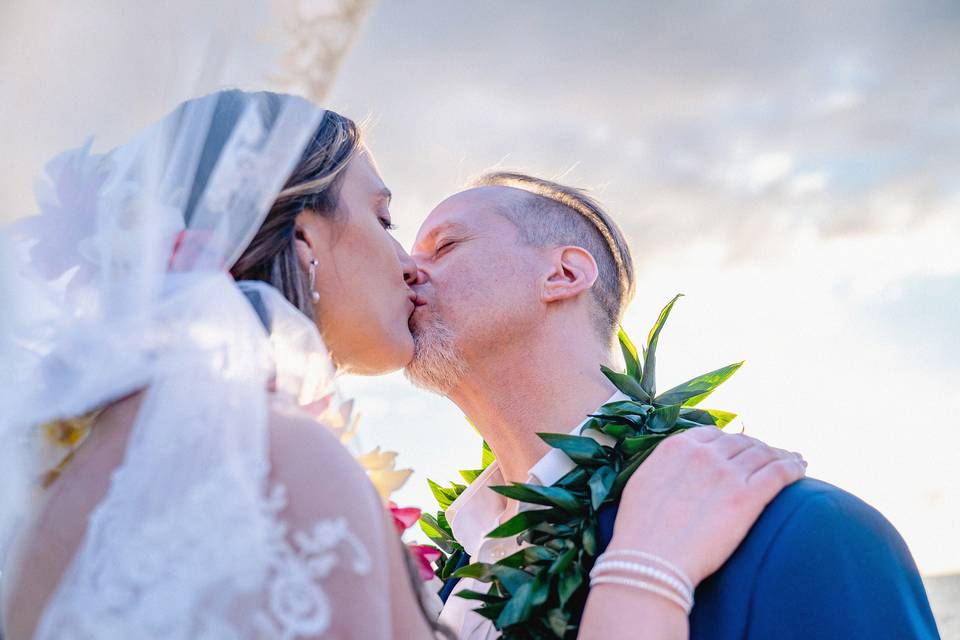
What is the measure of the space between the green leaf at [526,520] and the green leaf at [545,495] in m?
0.03

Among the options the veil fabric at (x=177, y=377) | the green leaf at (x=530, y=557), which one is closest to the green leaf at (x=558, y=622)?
the green leaf at (x=530, y=557)

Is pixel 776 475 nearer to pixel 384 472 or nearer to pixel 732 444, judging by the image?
pixel 732 444

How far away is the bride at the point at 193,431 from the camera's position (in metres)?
1.64

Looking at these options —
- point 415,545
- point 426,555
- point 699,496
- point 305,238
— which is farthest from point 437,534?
point 305,238

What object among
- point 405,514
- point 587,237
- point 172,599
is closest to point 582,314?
point 587,237

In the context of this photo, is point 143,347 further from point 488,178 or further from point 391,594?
point 488,178

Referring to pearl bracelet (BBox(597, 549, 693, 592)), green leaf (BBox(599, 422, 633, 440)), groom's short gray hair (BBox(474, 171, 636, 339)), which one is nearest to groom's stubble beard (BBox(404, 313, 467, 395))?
groom's short gray hair (BBox(474, 171, 636, 339))

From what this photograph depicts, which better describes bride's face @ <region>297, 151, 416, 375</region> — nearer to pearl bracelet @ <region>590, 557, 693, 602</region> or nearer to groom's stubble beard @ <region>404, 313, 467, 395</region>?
groom's stubble beard @ <region>404, 313, 467, 395</region>

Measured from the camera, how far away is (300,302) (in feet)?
8.29

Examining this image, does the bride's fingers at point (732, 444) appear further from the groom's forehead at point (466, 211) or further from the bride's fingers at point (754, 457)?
the groom's forehead at point (466, 211)

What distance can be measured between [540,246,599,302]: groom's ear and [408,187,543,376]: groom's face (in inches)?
2.3

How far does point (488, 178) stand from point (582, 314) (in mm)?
1137

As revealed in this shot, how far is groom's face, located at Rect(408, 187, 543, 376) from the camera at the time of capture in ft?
13.1

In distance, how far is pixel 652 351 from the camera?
365 cm
